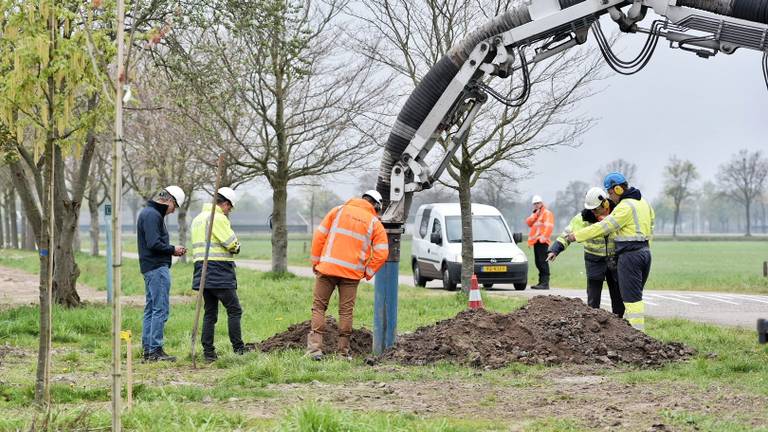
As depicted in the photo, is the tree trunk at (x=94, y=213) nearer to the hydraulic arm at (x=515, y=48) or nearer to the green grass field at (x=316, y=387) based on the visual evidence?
the green grass field at (x=316, y=387)

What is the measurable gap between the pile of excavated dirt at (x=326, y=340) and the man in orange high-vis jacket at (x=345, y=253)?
1.50 ft

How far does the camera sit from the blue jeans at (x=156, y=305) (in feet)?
33.3

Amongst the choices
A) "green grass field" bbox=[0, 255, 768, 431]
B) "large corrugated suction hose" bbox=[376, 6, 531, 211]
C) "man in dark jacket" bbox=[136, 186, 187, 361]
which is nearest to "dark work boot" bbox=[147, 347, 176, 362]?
"man in dark jacket" bbox=[136, 186, 187, 361]

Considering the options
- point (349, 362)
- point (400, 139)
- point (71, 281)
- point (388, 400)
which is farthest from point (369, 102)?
point (388, 400)

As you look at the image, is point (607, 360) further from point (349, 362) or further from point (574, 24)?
point (574, 24)

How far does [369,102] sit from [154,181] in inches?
656

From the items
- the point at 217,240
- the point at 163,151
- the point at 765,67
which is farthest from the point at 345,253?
the point at 163,151

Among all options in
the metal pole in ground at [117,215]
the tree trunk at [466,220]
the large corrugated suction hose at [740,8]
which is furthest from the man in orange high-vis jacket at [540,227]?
the metal pole in ground at [117,215]

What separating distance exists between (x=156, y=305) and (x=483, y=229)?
1279 centimetres

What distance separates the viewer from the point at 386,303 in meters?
10.1

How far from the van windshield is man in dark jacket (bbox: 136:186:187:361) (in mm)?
11703

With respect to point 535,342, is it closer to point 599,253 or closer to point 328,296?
point 328,296

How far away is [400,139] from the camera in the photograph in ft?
34.4

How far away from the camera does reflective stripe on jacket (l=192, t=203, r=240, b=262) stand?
9.88m
